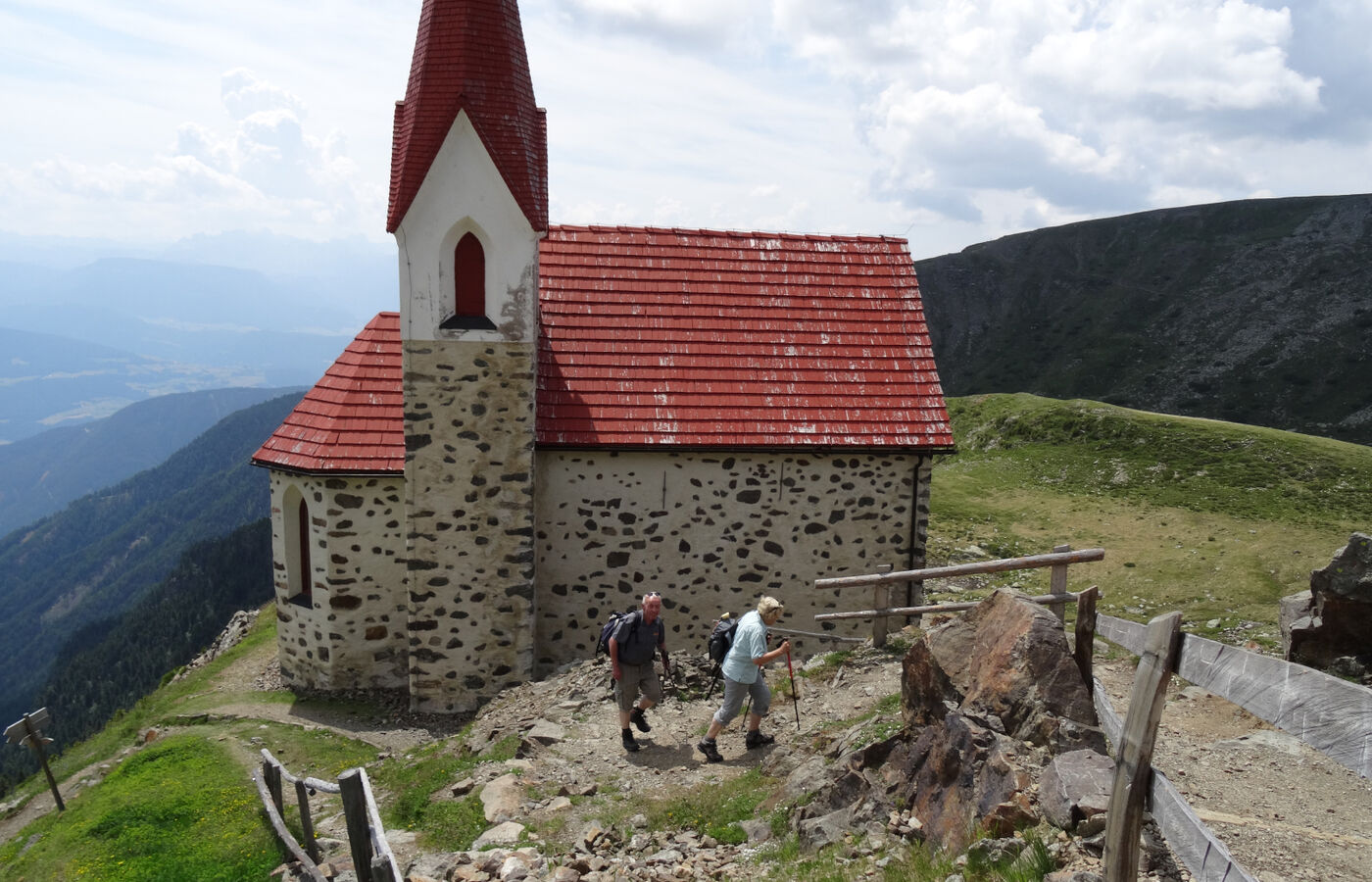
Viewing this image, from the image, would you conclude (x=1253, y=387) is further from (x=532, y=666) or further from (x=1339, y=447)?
(x=532, y=666)

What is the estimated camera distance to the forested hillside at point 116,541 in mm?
110000

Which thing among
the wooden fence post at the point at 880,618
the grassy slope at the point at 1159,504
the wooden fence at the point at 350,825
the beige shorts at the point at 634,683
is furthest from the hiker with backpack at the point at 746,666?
the grassy slope at the point at 1159,504

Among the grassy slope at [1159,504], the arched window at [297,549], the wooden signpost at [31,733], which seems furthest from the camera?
the grassy slope at [1159,504]

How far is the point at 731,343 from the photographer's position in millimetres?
15078

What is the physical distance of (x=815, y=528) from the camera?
Result: 47.6 ft

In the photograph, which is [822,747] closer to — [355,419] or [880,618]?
[880,618]

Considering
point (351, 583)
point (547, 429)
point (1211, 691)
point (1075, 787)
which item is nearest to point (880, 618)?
point (547, 429)

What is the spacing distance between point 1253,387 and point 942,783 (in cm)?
6307

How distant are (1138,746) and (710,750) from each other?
6.05 metres

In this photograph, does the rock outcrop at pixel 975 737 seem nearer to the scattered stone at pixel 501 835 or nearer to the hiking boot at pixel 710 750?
the hiking boot at pixel 710 750

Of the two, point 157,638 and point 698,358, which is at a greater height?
point 698,358

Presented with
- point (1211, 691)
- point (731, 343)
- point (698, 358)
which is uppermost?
point (731, 343)

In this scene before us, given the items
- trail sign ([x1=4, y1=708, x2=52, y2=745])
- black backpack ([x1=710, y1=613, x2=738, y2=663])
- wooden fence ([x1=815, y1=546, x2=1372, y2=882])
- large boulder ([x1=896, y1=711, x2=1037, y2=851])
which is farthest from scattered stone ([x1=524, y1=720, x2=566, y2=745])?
trail sign ([x1=4, y1=708, x2=52, y2=745])

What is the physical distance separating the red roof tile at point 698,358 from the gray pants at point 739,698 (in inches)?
196
